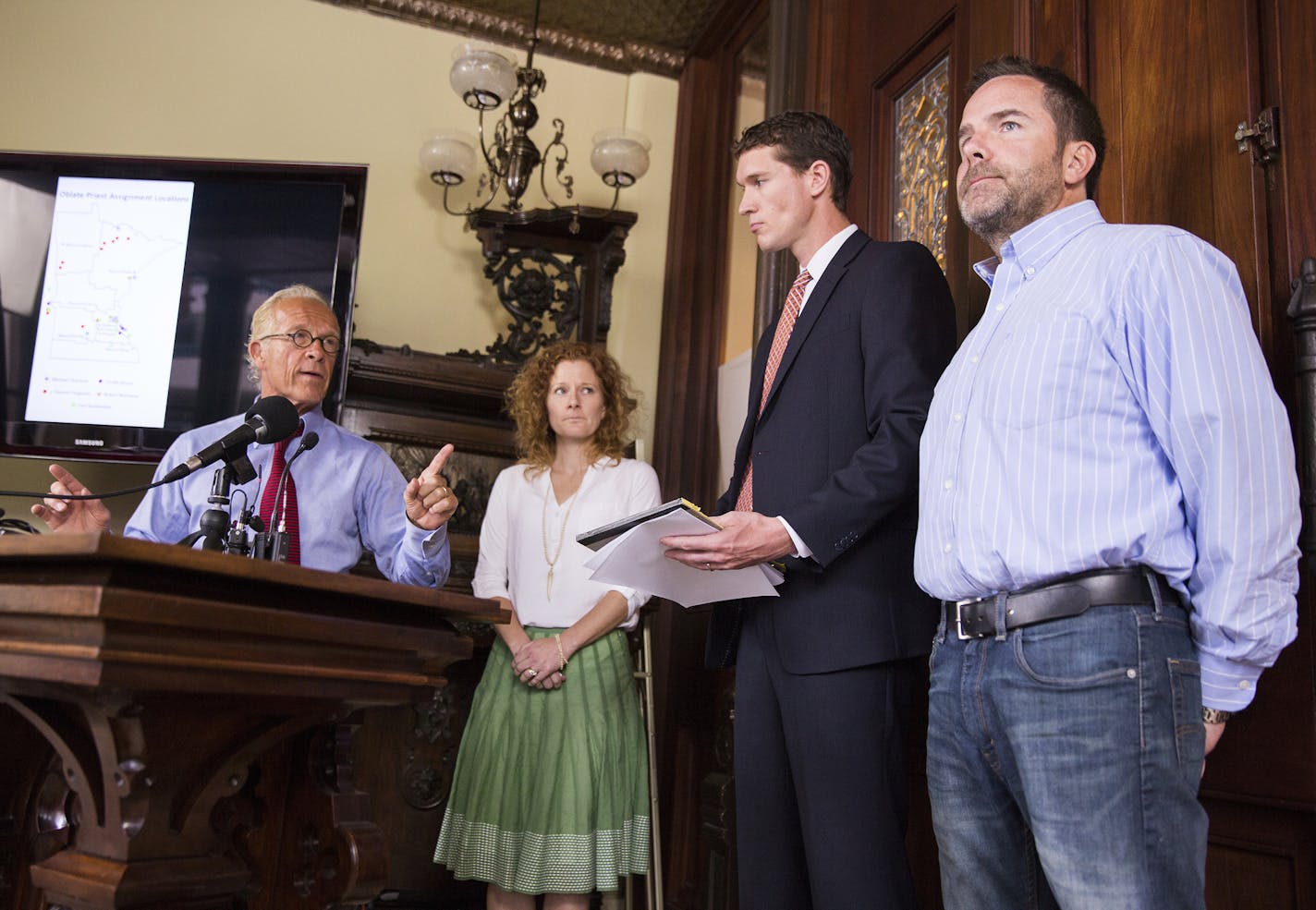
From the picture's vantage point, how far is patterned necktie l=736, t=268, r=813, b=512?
2.02 m

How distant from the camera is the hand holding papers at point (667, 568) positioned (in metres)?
1.61

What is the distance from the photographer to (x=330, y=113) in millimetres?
3867

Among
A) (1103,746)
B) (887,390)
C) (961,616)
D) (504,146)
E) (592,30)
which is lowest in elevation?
(1103,746)

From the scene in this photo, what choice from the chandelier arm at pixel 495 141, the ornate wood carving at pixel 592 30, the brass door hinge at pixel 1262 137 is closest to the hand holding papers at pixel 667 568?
the brass door hinge at pixel 1262 137

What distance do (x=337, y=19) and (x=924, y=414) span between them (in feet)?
10.1

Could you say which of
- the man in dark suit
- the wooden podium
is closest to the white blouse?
the man in dark suit

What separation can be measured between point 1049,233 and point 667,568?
759 millimetres

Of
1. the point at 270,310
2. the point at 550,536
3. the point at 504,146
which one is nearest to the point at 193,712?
the point at 270,310

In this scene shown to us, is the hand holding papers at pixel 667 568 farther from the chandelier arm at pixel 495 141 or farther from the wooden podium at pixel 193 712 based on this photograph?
the chandelier arm at pixel 495 141

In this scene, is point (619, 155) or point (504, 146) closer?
point (619, 155)

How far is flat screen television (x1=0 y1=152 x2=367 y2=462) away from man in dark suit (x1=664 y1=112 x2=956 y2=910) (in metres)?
1.51

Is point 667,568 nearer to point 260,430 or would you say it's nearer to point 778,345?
point 778,345

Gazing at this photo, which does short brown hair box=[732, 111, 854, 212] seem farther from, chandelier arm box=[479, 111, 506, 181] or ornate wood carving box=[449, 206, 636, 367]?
→ chandelier arm box=[479, 111, 506, 181]

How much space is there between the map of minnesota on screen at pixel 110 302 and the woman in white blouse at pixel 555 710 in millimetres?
1052
